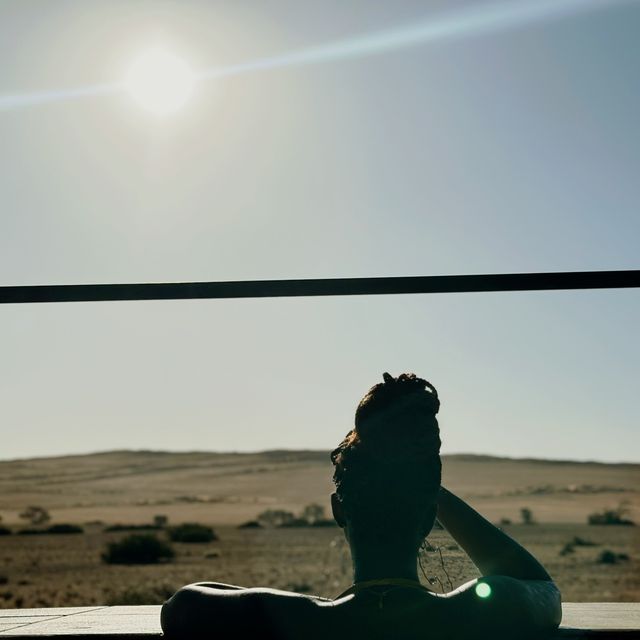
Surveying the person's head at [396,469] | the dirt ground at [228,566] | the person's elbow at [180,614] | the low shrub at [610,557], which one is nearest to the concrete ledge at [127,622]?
the person's elbow at [180,614]

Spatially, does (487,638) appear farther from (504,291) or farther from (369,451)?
(504,291)

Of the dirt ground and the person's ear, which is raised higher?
the dirt ground

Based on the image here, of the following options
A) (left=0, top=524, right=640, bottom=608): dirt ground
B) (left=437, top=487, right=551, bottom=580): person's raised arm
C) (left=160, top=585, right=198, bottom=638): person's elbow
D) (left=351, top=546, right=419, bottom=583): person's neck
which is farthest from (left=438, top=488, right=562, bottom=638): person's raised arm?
(left=0, top=524, right=640, bottom=608): dirt ground

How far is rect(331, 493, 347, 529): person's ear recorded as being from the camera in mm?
1690

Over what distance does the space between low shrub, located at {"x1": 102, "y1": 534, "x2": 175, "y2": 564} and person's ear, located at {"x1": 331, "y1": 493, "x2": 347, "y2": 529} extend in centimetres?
5161

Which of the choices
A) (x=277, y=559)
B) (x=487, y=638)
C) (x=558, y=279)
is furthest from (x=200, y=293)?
(x=277, y=559)

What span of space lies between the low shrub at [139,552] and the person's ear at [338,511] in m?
51.6

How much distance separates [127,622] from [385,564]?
2.24 feet

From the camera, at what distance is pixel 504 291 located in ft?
5.49

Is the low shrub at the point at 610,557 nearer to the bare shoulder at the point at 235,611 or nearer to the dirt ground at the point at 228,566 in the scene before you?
the dirt ground at the point at 228,566

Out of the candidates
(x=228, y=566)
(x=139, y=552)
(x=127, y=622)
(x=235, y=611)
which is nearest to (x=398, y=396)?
(x=235, y=611)

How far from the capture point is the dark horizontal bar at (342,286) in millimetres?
1663

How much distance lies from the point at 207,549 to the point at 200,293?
54728 millimetres

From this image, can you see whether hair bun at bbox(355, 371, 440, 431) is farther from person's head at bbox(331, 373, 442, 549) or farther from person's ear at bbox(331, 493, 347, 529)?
person's ear at bbox(331, 493, 347, 529)
